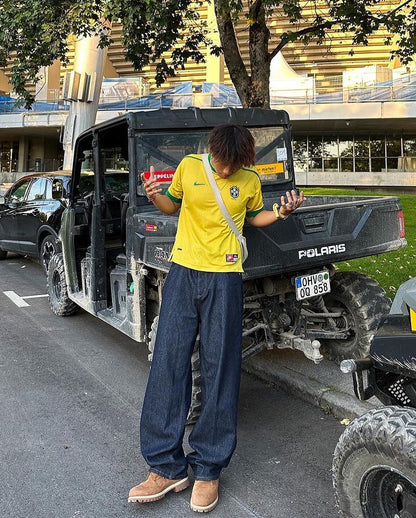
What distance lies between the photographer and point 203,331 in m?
2.95

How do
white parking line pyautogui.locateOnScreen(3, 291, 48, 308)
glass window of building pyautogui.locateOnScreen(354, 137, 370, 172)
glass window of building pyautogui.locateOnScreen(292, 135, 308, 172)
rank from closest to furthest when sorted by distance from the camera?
white parking line pyautogui.locateOnScreen(3, 291, 48, 308) < glass window of building pyautogui.locateOnScreen(354, 137, 370, 172) < glass window of building pyautogui.locateOnScreen(292, 135, 308, 172)

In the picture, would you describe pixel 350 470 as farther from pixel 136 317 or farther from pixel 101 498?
pixel 136 317

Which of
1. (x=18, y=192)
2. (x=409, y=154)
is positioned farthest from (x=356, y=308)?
(x=409, y=154)

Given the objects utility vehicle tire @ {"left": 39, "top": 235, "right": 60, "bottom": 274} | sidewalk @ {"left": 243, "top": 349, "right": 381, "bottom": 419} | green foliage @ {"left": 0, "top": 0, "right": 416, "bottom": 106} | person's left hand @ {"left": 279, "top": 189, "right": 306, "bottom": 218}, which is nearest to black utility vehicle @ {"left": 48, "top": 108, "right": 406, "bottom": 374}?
sidewalk @ {"left": 243, "top": 349, "right": 381, "bottom": 419}

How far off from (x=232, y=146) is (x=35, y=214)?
698 centimetres

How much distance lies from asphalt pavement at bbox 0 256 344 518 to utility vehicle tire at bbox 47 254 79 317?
3.17ft

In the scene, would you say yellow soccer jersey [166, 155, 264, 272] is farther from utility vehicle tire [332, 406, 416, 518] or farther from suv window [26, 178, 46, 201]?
suv window [26, 178, 46, 201]

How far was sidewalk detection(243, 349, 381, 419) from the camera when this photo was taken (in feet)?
13.1

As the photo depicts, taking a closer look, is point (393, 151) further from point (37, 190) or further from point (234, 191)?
point (234, 191)

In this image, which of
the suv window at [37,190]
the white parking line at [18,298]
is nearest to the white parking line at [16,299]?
the white parking line at [18,298]

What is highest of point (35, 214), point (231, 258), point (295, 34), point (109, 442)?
point (295, 34)

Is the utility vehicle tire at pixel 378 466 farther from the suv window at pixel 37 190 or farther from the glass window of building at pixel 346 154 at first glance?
the glass window of building at pixel 346 154

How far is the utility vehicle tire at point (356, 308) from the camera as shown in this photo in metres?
4.48

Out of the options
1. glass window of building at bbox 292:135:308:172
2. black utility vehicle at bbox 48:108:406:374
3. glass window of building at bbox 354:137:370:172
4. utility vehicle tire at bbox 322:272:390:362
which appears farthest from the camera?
glass window of building at bbox 292:135:308:172
